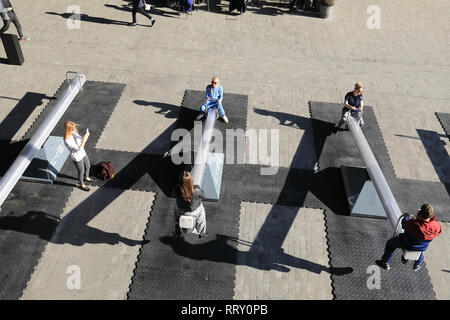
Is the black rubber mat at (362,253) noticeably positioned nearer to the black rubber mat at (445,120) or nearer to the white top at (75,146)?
the black rubber mat at (445,120)

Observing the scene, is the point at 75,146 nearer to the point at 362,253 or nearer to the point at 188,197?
the point at 188,197

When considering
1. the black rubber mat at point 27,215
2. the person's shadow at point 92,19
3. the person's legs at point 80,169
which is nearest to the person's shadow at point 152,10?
the person's shadow at point 92,19

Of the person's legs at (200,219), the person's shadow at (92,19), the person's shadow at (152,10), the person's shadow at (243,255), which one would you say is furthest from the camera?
the person's shadow at (152,10)

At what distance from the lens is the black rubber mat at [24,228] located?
651 centimetres

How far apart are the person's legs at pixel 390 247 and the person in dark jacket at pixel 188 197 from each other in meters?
3.42

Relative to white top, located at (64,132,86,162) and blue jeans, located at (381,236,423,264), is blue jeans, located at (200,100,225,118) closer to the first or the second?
white top, located at (64,132,86,162)

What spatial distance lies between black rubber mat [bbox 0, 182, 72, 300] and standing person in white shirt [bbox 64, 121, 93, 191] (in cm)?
56

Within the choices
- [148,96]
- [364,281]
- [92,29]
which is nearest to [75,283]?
[364,281]

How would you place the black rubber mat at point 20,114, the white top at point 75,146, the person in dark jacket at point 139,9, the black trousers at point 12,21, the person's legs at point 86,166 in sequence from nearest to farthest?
the white top at point 75,146 < the person's legs at point 86,166 < the black rubber mat at point 20,114 < the black trousers at point 12,21 < the person in dark jacket at point 139,9

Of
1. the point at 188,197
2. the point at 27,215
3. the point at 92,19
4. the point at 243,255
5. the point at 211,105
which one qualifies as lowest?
the point at 243,255

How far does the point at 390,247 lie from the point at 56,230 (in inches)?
254

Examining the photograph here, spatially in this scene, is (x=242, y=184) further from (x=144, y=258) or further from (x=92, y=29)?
(x=92, y=29)

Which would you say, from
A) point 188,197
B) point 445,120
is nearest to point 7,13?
point 188,197

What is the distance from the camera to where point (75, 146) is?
7.15m
